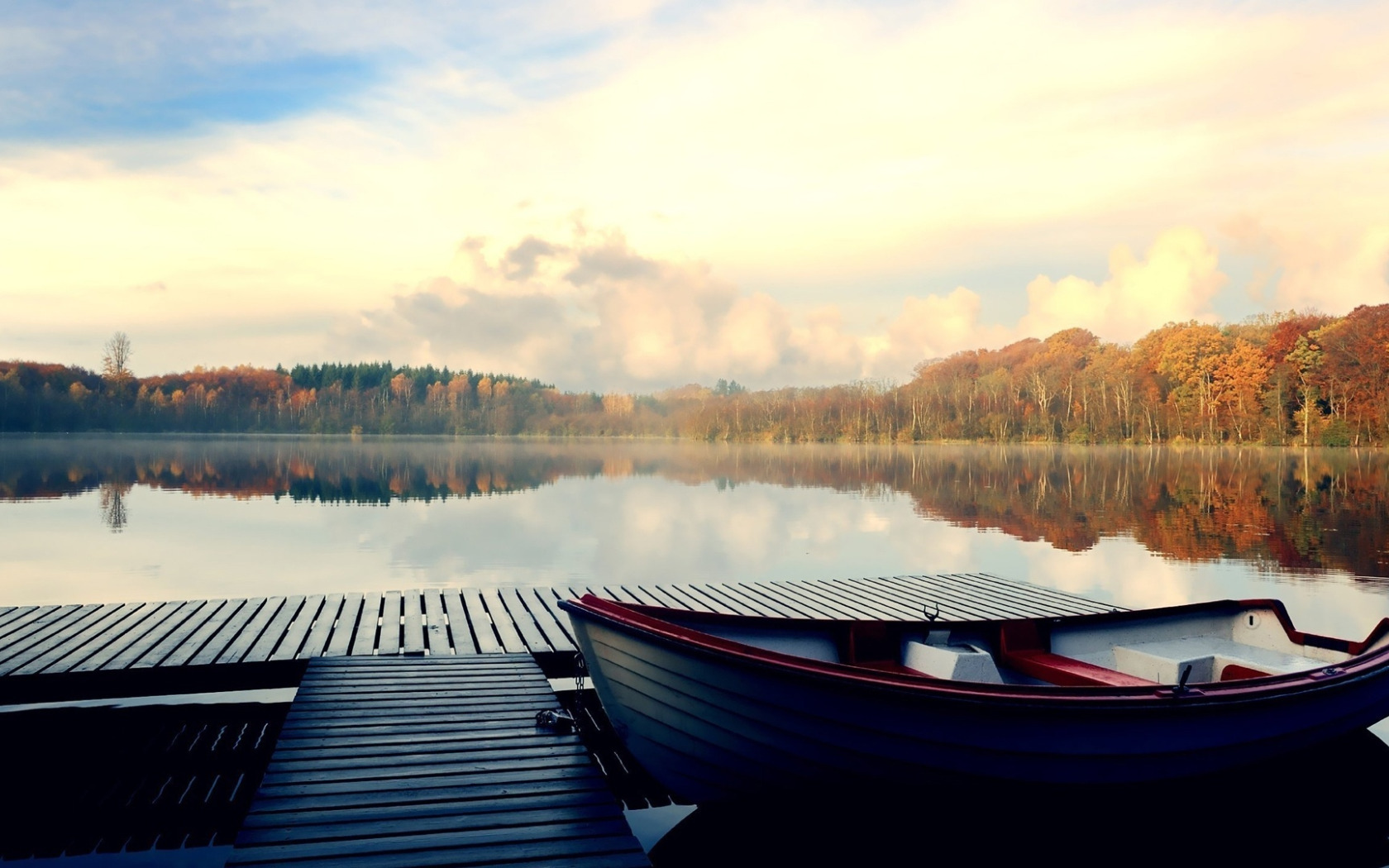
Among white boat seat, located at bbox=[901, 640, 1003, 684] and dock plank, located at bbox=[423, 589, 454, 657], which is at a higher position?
white boat seat, located at bbox=[901, 640, 1003, 684]

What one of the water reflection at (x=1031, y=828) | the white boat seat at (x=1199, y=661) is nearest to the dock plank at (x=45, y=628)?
the water reflection at (x=1031, y=828)

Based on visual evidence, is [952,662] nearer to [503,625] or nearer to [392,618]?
[503,625]

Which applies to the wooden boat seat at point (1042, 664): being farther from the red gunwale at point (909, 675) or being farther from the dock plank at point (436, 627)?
the dock plank at point (436, 627)

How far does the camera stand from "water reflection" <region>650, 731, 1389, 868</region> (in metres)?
4.90

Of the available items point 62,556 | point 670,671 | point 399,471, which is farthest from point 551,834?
point 399,471

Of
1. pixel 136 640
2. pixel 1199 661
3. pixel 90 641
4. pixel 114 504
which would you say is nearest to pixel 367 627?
pixel 136 640

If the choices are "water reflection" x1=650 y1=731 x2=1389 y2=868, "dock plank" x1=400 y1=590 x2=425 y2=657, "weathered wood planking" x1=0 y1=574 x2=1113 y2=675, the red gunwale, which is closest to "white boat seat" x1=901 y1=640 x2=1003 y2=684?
the red gunwale

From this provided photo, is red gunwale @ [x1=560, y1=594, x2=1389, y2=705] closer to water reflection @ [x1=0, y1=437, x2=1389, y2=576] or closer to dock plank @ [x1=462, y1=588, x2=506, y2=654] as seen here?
dock plank @ [x1=462, y1=588, x2=506, y2=654]

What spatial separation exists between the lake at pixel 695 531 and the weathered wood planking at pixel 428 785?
29.7ft

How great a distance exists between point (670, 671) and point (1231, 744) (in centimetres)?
331

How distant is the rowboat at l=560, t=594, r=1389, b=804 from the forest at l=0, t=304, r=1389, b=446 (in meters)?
62.5

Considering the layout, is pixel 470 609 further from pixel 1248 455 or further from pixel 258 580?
pixel 1248 455

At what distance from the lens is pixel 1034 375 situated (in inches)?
3440

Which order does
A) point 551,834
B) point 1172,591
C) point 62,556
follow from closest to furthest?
point 551,834
point 1172,591
point 62,556
